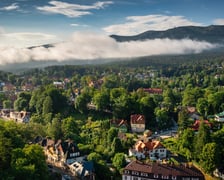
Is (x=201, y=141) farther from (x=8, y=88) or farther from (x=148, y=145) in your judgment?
(x=8, y=88)

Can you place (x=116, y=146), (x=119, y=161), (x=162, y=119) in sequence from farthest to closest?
(x=162, y=119) → (x=116, y=146) → (x=119, y=161)

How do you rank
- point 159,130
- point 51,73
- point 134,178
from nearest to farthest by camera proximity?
point 134,178 < point 159,130 < point 51,73

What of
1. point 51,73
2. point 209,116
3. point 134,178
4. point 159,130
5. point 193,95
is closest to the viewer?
point 134,178

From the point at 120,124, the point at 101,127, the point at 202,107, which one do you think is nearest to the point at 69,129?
the point at 101,127

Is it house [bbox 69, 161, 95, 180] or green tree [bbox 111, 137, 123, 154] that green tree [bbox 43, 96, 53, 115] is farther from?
house [bbox 69, 161, 95, 180]

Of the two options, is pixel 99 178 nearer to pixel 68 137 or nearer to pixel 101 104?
pixel 68 137

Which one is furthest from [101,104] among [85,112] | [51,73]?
[51,73]

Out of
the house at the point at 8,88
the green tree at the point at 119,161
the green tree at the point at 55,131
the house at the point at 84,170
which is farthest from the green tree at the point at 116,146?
the house at the point at 8,88
